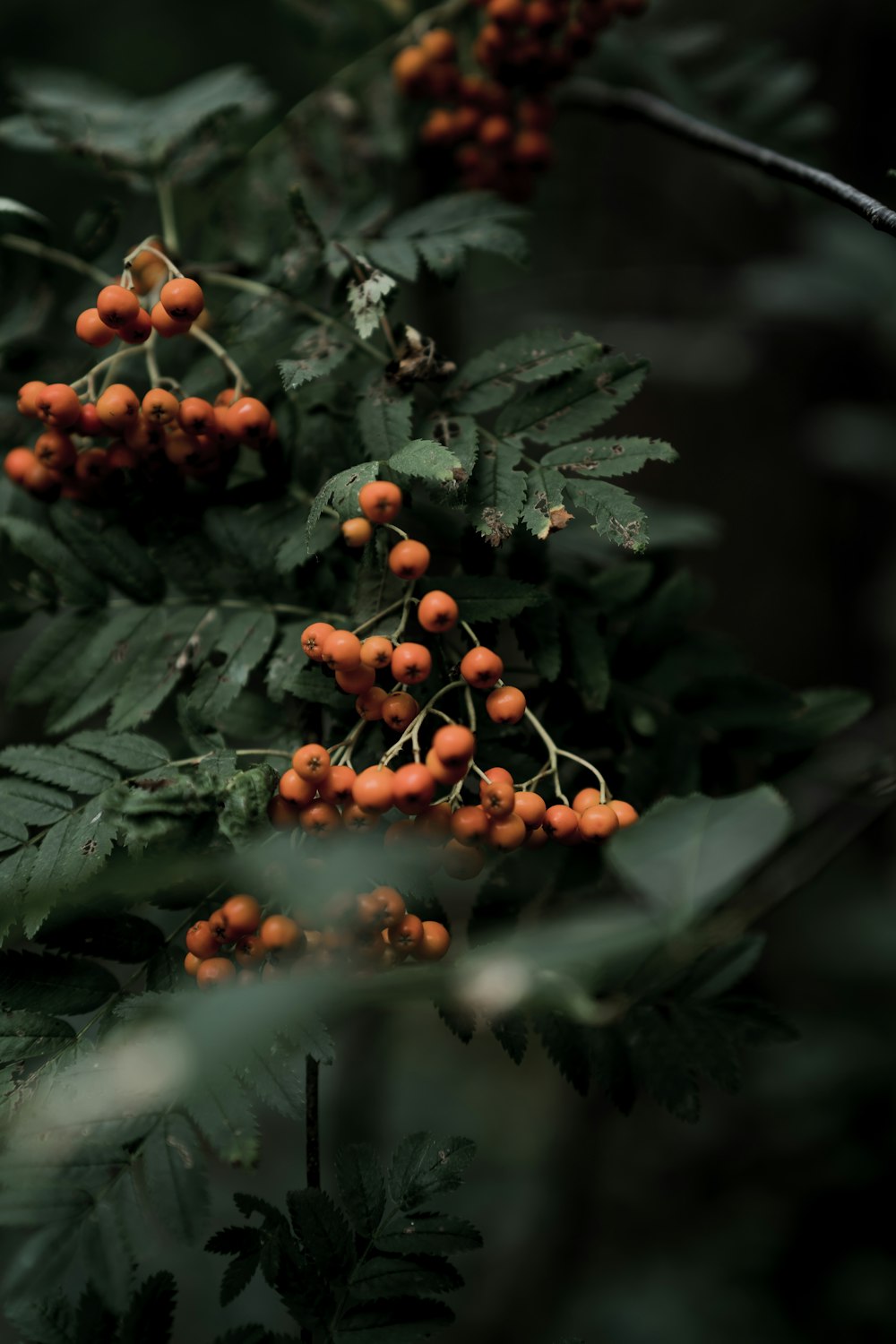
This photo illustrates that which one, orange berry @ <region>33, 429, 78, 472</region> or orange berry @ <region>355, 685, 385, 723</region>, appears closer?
orange berry @ <region>355, 685, 385, 723</region>

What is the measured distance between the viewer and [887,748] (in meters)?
1.60

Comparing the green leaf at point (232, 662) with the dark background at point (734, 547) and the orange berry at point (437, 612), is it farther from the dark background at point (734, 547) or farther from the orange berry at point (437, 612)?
the dark background at point (734, 547)

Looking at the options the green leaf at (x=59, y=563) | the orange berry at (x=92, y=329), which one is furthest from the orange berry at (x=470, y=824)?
the orange berry at (x=92, y=329)

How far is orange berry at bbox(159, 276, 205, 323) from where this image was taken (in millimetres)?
1116

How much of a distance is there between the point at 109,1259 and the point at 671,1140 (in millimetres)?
3550

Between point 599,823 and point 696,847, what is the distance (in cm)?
29

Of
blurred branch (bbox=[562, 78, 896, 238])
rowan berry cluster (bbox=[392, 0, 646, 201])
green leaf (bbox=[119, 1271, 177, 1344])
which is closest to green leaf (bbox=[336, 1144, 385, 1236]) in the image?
green leaf (bbox=[119, 1271, 177, 1344])

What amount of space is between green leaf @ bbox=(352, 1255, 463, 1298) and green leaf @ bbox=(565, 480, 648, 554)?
846mm

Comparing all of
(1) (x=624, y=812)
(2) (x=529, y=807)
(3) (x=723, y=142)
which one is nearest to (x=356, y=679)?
(2) (x=529, y=807)

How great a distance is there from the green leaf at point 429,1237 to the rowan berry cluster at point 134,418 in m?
0.99

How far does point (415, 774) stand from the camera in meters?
0.95

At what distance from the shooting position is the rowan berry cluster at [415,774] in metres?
0.98

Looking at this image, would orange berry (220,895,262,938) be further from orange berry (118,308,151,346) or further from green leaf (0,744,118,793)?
orange berry (118,308,151,346)

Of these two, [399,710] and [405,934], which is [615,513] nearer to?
[399,710]
